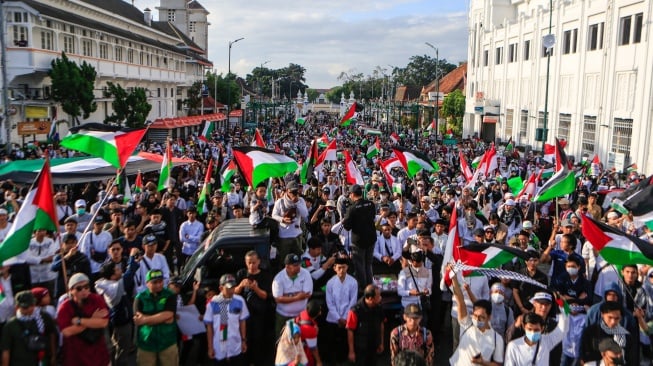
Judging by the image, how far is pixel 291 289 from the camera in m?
6.86

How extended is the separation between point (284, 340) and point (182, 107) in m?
58.6

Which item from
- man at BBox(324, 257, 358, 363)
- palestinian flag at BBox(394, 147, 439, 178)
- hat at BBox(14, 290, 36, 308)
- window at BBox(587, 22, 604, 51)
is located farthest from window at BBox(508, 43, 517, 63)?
hat at BBox(14, 290, 36, 308)

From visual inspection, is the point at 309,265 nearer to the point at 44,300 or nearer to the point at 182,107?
→ the point at 44,300

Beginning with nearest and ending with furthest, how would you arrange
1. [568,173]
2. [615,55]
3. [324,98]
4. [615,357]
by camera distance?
[615,357]
[568,173]
[615,55]
[324,98]

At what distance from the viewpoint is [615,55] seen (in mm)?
29734

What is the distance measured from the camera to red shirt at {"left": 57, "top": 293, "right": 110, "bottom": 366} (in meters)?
5.74

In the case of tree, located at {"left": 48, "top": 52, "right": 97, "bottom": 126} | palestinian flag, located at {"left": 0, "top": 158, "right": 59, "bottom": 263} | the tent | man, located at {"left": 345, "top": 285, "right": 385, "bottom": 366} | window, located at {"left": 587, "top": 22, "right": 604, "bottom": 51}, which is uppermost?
window, located at {"left": 587, "top": 22, "right": 604, "bottom": 51}

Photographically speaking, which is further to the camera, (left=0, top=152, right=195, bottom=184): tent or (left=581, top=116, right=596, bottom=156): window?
(left=581, top=116, right=596, bottom=156): window

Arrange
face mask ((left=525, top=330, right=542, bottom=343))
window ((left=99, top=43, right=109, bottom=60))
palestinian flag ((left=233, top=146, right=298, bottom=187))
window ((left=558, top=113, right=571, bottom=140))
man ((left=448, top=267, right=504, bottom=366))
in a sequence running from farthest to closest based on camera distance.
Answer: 1. window ((left=99, top=43, right=109, bottom=60))
2. window ((left=558, top=113, right=571, bottom=140))
3. palestinian flag ((left=233, top=146, right=298, bottom=187))
4. man ((left=448, top=267, right=504, bottom=366))
5. face mask ((left=525, top=330, right=542, bottom=343))

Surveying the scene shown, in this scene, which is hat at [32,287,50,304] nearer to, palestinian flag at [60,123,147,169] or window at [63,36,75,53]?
palestinian flag at [60,123,147,169]

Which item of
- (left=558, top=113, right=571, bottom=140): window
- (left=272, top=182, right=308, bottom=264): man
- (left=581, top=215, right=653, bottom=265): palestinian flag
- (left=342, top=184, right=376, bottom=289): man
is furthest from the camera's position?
(left=558, top=113, right=571, bottom=140): window

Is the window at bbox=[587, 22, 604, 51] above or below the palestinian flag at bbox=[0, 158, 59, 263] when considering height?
above

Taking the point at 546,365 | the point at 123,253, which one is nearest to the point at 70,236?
the point at 123,253

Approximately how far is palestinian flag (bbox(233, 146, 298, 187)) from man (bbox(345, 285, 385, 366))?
16.6 feet
